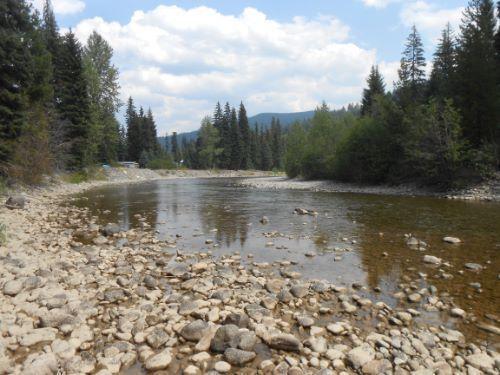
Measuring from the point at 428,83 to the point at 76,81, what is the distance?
3979cm

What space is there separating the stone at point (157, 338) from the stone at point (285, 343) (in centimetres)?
166

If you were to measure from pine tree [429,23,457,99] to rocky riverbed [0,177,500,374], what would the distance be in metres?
31.4

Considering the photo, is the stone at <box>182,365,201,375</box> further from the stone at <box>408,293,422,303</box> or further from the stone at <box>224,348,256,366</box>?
the stone at <box>408,293,422,303</box>

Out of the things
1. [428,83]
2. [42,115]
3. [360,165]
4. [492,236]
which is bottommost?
[492,236]

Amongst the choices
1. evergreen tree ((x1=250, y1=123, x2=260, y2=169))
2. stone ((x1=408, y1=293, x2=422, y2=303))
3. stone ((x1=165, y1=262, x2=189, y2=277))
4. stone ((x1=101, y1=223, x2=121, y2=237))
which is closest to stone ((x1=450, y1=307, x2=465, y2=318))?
stone ((x1=408, y1=293, x2=422, y2=303))

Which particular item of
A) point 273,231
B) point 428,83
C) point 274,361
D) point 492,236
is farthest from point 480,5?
point 274,361

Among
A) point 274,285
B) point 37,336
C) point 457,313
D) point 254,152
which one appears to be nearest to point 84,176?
point 274,285

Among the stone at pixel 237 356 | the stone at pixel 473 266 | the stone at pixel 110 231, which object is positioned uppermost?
the stone at pixel 110 231

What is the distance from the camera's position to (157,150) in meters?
90.1

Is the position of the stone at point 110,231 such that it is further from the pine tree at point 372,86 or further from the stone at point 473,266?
the pine tree at point 372,86

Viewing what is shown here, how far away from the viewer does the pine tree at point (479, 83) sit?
28.4 meters

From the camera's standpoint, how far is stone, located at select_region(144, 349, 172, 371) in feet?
15.6

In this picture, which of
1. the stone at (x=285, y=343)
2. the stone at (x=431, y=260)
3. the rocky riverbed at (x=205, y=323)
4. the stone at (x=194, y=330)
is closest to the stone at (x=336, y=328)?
the rocky riverbed at (x=205, y=323)

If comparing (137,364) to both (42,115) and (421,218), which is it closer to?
(421,218)
